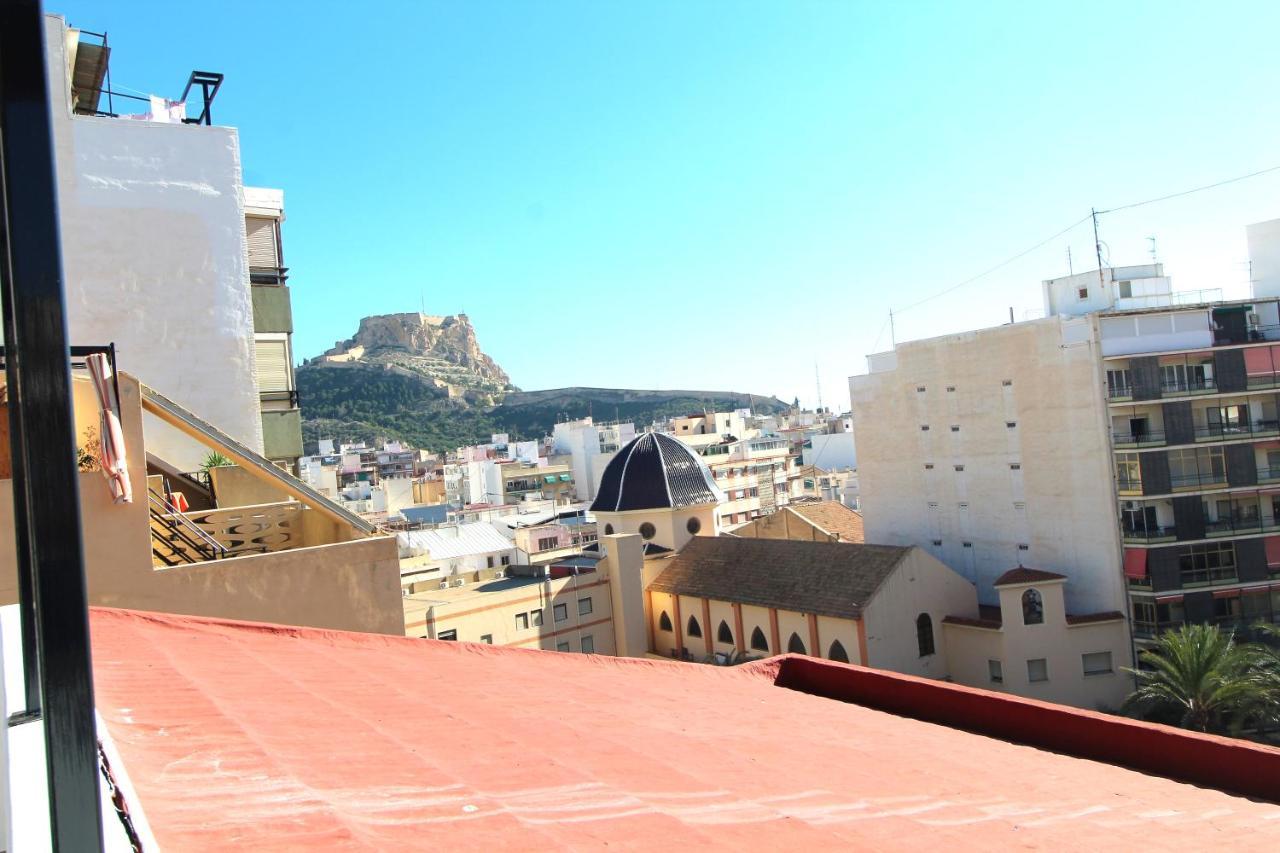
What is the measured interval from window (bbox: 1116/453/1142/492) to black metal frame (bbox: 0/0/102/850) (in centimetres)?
3916

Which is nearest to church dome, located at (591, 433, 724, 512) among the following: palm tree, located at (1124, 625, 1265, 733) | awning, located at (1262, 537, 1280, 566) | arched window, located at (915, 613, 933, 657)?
arched window, located at (915, 613, 933, 657)

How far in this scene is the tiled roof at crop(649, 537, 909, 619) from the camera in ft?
116

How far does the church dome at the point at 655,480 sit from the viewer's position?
155ft

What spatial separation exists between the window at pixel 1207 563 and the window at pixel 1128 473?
3001 millimetres

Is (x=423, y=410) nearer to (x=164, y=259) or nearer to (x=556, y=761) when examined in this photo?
(x=164, y=259)

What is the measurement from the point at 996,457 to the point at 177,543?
35.0 m

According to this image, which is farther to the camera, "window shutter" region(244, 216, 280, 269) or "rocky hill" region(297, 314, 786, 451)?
"rocky hill" region(297, 314, 786, 451)

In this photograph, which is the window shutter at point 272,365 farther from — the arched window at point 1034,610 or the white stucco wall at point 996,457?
the white stucco wall at point 996,457

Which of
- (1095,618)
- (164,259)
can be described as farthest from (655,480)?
(164,259)

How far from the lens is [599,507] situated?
48.5m

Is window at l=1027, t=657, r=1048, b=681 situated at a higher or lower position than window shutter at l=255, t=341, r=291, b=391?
lower

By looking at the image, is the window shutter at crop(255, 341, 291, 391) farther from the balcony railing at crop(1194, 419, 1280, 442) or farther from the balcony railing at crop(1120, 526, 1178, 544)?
the balcony railing at crop(1194, 419, 1280, 442)

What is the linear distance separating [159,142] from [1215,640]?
101 feet

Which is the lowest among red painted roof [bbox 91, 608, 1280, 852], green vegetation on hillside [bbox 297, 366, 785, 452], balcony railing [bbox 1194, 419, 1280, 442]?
red painted roof [bbox 91, 608, 1280, 852]
